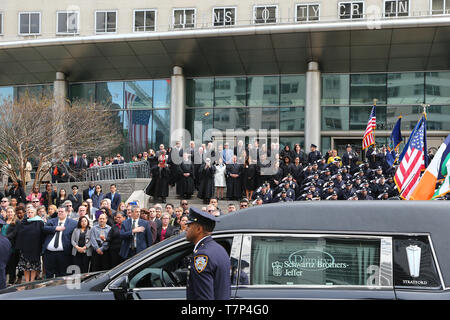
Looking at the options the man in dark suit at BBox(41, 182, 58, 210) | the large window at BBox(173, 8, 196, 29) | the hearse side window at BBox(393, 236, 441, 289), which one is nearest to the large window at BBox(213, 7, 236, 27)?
the large window at BBox(173, 8, 196, 29)

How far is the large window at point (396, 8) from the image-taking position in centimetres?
2545

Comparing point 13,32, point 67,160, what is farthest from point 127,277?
point 13,32

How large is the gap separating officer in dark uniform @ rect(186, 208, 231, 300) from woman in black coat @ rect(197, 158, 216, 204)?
12970mm

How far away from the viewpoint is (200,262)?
3502 millimetres

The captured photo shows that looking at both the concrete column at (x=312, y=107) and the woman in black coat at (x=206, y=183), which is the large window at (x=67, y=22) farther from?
the woman in black coat at (x=206, y=183)

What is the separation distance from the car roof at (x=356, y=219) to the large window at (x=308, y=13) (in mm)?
23635

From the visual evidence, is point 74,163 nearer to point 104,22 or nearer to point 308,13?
point 104,22

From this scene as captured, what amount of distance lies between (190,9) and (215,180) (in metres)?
14.0

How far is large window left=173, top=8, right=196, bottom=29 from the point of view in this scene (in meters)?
27.4

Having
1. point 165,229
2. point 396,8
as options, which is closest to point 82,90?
point 396,8

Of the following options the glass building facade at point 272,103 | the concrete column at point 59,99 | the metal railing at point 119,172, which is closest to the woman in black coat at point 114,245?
the metal railing at point 119,172

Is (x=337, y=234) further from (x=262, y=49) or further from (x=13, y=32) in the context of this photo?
(x=13, y=32)

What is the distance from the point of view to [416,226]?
405 centimetres

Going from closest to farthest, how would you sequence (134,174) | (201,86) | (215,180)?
(215,180)
(134,174)
(201,86)
